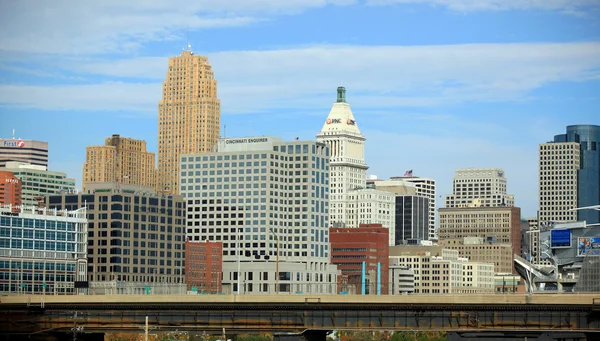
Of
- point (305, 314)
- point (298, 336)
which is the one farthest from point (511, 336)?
point (298, 336)

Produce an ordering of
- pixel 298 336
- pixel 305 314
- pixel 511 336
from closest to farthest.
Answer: pixel 305 314 → pixel 511 336 → pixel 298 336

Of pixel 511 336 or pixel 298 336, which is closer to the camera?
pixel 511 336

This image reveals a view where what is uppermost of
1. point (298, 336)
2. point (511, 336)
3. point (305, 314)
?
point (305, 314)

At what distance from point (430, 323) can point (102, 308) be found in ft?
133

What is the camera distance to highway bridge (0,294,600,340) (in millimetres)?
144875

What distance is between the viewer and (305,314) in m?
154

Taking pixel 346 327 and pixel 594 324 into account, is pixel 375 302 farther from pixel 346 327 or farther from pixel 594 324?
pixel 594 324

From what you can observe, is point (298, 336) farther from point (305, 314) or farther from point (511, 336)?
point (511, 336)

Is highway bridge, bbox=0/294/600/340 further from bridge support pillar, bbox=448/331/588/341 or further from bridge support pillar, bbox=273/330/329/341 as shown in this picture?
bridge support pillar, bbox=448/331/588/341

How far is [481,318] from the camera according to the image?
147875 millimetres

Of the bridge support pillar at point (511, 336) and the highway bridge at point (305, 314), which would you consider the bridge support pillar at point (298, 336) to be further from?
the bridge support pillar at point (511, 336)

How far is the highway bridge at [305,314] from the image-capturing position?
5704 inches

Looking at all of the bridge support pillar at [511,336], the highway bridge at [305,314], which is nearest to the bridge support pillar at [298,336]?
the highway bridge at [305,314]

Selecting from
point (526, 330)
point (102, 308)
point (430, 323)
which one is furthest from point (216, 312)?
point (526, 330)
